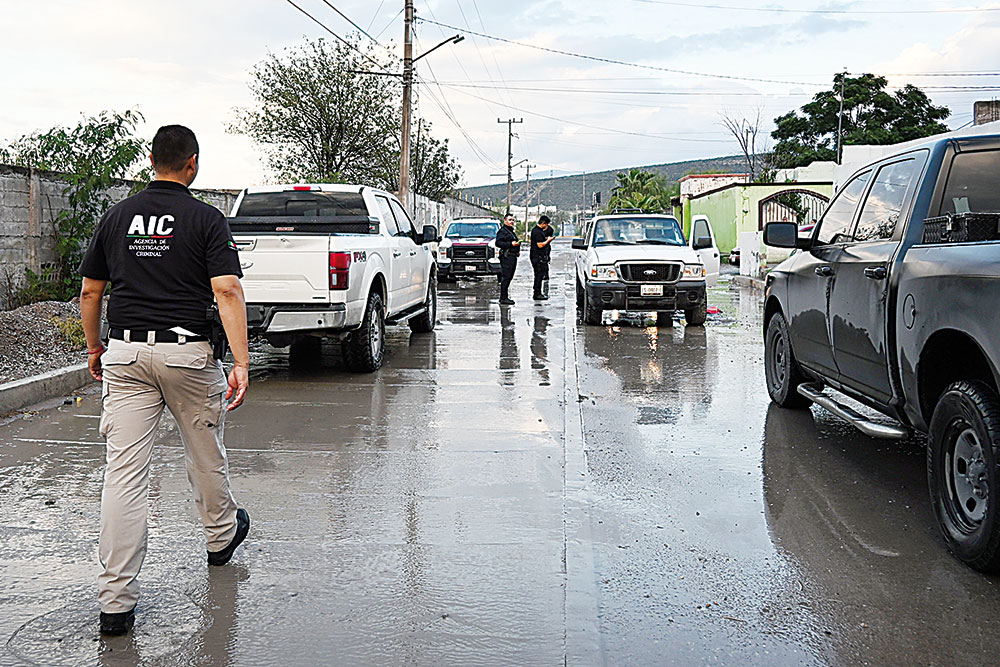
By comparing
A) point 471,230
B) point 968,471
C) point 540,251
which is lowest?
point 968,471

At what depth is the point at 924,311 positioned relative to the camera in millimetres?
5180

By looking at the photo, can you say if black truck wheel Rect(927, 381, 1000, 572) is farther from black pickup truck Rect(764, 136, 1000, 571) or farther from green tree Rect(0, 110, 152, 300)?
green tree Rect(0, 110, 152, 300)

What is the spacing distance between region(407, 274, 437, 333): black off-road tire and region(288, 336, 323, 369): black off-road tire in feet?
5.26

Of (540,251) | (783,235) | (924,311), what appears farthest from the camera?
(540,251)

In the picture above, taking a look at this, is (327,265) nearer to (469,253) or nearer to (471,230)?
(469,253)

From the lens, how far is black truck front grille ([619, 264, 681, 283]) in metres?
15.1

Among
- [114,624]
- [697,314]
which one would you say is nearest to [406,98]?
[697,314]

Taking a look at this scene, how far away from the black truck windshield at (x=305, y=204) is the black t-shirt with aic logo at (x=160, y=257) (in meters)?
7.47

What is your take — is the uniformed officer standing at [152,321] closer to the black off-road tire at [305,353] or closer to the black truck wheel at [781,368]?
the black truck wheel at [781,368]

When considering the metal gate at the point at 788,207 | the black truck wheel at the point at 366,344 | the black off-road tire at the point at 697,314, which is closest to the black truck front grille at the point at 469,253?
the black off-road tire at the point at 697,314

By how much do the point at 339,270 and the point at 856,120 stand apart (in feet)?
209

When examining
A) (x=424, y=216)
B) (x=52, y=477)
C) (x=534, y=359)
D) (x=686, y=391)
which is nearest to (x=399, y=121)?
(x=424, y=216)

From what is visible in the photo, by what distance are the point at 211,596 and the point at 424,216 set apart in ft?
127

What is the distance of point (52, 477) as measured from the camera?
6449 mm
